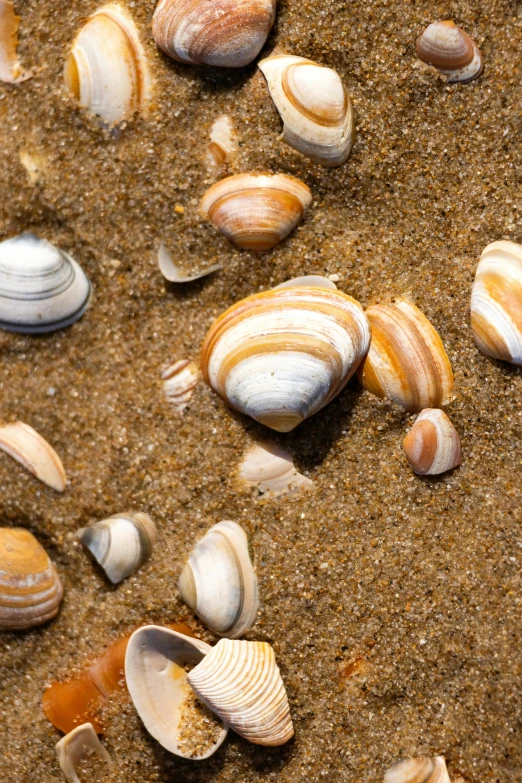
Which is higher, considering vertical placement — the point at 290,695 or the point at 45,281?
the point at 45,281

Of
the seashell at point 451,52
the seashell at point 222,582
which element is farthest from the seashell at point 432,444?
the seashell at point 451,52

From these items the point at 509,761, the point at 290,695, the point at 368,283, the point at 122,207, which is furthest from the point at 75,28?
the point at 509,761

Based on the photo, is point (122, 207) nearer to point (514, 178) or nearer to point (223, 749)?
point (514, 178)

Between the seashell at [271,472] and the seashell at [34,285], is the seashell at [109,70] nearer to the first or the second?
the seashell at [34,285]

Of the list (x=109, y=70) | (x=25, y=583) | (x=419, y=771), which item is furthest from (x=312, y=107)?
(x=419, y=771)

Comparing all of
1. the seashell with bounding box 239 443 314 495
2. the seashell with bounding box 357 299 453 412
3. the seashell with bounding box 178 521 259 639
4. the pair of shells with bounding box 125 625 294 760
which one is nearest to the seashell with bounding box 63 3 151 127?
the seashell with bounding box 357 299 453 412

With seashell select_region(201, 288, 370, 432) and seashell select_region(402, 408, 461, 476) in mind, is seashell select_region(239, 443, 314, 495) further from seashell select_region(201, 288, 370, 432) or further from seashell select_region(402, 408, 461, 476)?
seashell select_region(402, 408, 461, 476)
